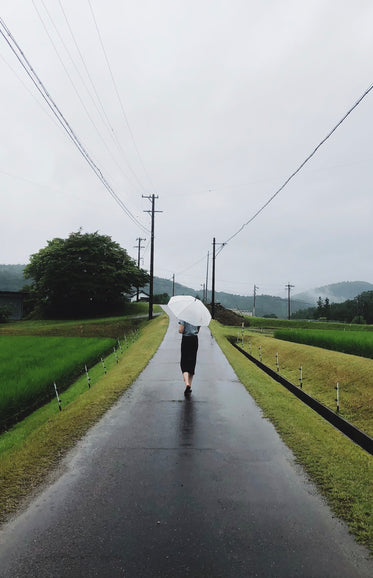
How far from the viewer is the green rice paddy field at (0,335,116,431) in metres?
9.23

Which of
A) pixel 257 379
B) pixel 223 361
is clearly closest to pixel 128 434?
pixel 257 379

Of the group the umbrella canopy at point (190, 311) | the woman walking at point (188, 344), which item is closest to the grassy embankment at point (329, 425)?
the woman walking at point (188, 344)

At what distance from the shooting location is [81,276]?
4647 centimetres

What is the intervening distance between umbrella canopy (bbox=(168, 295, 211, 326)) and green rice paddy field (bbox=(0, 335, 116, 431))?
4699mm

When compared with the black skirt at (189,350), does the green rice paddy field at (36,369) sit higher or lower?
lower

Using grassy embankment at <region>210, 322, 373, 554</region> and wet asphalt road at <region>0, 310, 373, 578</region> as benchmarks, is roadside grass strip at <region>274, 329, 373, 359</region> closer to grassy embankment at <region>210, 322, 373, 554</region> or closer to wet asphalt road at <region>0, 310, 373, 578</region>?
grassy embankment at <region>210, 322, 373, 554</region>

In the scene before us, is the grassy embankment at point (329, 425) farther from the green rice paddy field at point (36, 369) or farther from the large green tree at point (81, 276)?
the large green tree at point (81, 276)

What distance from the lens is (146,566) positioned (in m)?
2.88

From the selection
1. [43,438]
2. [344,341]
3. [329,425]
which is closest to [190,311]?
[329,425]

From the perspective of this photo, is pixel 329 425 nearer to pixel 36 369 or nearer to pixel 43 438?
pixel 43 438

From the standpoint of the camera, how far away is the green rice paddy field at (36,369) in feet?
30.3

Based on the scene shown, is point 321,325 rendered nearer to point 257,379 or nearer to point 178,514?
point 257,379

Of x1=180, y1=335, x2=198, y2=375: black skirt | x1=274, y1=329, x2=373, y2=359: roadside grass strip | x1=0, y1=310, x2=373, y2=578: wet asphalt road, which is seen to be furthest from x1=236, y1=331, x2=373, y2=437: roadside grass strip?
x1=180, y1=335, x2=198, y2=375: black skirt

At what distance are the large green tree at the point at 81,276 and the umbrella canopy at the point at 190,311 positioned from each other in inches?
1547
